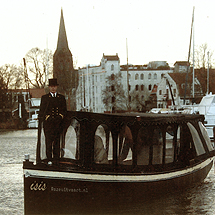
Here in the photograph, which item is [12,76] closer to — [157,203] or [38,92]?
[38,92]

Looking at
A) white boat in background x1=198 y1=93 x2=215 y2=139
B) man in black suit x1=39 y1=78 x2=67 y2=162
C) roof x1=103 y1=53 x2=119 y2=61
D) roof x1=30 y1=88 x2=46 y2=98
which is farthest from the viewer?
roof x1=103 y1=53 x2=119 y2=61

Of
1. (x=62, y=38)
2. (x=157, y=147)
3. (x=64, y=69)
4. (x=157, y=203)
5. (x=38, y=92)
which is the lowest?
(x=157, y=203)

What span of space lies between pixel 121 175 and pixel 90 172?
0.82m

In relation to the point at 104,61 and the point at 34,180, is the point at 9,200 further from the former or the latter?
the point at 104,61

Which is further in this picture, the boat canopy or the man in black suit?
the boat canopy

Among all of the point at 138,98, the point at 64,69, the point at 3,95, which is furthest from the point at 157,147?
the point at 138,98

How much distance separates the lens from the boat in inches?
363

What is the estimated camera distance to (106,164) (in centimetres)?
997

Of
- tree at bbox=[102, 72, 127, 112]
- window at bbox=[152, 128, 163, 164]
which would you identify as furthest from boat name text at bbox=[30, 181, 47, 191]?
tree at bbox=[102, 72, 127, 112]

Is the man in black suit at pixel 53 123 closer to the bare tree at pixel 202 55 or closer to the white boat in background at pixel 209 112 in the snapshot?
the white boat in background at pixel 209 112

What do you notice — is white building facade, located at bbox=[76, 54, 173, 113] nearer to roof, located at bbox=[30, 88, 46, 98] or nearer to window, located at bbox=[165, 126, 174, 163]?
roof, located at bbox=[30, 88, 46, 98]

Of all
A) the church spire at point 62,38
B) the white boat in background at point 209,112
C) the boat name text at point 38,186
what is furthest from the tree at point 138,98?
the boat name text at point 38,186

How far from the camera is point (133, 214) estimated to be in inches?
409

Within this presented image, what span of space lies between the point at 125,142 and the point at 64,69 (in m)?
84.5
